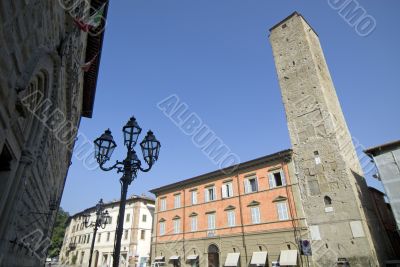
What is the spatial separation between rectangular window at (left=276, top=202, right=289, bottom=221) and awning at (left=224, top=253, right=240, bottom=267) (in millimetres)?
4974

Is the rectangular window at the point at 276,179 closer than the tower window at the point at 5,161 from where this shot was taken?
No

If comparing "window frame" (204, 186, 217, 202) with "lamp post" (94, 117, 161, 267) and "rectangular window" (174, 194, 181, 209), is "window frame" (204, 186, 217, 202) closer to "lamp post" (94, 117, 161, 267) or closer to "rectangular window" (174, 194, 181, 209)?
"rectangular window" (174, 194, 181, 209)

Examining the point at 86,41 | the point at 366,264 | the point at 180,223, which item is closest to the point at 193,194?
the point at 180,223

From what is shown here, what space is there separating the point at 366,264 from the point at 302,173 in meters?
7.38

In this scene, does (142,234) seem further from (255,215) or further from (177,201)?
(255,215)

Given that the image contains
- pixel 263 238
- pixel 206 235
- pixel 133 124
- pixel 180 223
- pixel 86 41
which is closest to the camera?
pixel 133 124

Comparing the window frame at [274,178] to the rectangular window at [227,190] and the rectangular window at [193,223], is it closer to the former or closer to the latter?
the rectangular window at [227,190]

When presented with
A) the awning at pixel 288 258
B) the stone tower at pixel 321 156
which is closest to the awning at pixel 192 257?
the awning at pixel 288 258

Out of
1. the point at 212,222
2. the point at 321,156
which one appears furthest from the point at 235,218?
the point at 321,156

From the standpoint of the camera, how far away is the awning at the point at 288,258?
19625 millimetres

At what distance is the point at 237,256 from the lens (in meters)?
23.1

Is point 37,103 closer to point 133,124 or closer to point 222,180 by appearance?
point 133,124

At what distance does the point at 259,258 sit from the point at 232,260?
2562 millimetres

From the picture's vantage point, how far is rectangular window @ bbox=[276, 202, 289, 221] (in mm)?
21855
